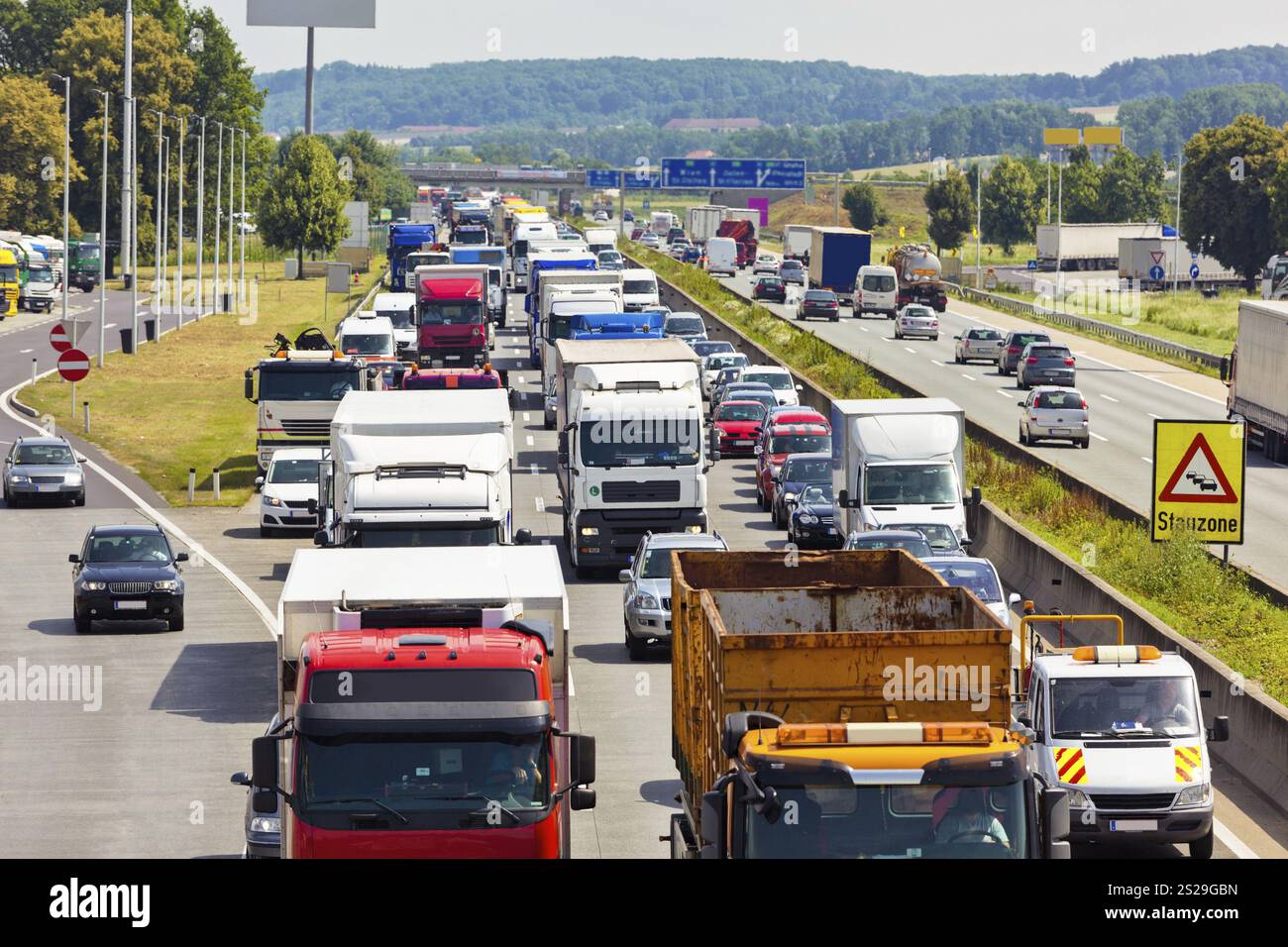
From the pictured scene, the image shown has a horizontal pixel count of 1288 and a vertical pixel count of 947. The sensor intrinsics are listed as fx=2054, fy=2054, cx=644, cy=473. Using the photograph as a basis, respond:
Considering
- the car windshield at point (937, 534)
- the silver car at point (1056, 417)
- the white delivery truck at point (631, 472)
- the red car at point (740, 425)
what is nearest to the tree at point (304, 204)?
the red car at point (740, 425)

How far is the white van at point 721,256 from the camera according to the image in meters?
134

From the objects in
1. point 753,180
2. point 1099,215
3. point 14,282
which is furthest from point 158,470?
point 1099,215

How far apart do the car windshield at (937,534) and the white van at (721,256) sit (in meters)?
102

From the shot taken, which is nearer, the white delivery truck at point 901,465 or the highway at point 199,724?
the highway at point 199,724

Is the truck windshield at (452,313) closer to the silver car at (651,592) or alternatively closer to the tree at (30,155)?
the silver car at (651,592)

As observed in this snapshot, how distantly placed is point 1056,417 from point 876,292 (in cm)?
4591

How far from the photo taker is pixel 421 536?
25219mm

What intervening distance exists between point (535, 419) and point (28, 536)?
68.6ft

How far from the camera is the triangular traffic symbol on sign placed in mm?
24781

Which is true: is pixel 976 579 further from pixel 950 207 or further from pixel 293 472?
pixel 950 207

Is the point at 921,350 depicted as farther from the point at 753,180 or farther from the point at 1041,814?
the point at 753,180

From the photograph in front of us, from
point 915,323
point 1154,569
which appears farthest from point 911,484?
point 915,323
